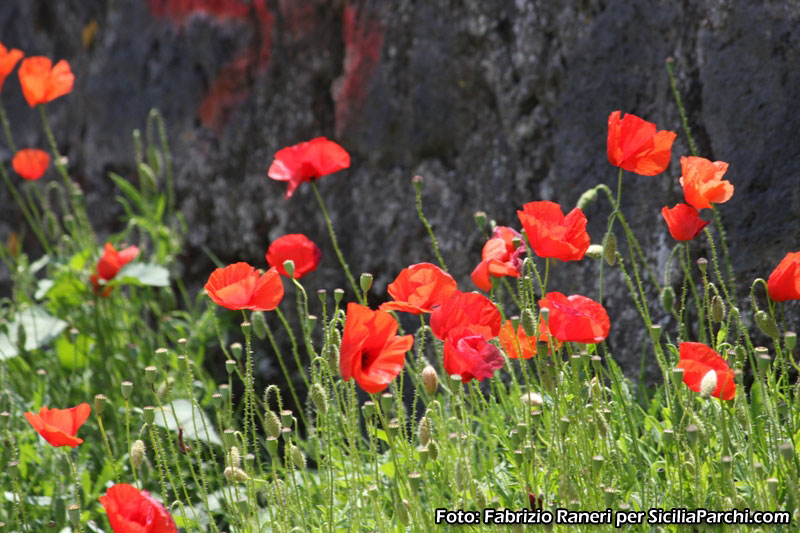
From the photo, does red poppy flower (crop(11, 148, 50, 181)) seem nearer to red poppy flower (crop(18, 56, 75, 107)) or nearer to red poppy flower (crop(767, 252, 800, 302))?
red poppy flower (crop(18, 56, 75, 107))

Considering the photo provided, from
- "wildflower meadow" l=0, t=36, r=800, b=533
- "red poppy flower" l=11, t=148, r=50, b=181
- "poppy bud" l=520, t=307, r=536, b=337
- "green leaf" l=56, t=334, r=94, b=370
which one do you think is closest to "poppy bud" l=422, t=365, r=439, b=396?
"wildflower meadow" l=0, t=36, r=800, b=533

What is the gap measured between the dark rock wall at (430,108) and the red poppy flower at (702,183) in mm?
499

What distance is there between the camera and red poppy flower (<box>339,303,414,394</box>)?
1.39 metres

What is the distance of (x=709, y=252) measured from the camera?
214cm

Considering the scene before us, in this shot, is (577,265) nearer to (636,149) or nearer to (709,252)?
(709,252)

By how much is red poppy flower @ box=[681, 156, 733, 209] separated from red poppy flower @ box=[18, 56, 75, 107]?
1.80 meters

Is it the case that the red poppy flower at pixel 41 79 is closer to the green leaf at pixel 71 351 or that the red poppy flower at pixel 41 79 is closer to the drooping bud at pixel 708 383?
the green leaf at pixel 71 351

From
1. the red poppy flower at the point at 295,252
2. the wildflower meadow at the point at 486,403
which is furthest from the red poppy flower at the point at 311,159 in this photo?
the red poppy flower at the point at 295,252

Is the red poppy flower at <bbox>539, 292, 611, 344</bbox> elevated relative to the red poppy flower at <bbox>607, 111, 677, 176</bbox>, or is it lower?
lower

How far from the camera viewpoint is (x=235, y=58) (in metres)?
3.30

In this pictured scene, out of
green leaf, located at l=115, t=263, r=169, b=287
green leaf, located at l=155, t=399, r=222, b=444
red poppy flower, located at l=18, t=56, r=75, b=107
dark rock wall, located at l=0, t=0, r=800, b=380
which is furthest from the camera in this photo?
green leaf, located at l=115, t=263, r=169, b=287

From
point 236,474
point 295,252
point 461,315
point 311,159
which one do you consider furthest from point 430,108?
point 236,474

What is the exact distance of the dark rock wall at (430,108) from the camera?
2.09 meters

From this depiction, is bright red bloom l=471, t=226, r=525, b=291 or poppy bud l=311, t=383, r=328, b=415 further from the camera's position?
bright red bloom l=471, t=226, r=525, b=291
